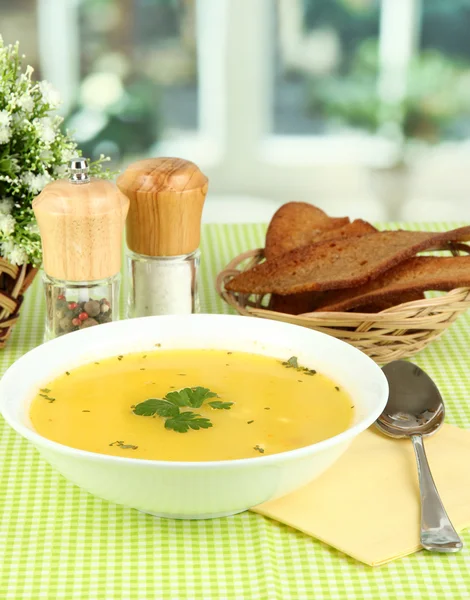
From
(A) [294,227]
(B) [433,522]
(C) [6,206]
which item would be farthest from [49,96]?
(B) [433,522]

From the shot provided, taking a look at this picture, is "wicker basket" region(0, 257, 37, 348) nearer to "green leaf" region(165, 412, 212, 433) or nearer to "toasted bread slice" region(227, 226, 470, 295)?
"toasted bread slice" region(227, 226, 470, 295)

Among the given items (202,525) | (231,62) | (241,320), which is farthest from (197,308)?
(231,62)

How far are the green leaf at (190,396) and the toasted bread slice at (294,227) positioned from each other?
1.80 ft

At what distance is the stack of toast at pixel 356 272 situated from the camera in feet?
4.59

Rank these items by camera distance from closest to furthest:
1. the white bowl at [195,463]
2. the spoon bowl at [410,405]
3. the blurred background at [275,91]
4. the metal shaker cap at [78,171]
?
the white bowl at [195,463] → the spoon bowl at [410,405] → the metal shaker cap at [78,171] → the blurred background at [275,91]

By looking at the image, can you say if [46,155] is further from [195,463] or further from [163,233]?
[195,463]

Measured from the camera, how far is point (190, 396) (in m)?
1.05

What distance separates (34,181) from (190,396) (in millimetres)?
470

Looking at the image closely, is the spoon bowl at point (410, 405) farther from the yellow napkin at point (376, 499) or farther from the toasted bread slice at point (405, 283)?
the toasted bread slice at point (405, 283)

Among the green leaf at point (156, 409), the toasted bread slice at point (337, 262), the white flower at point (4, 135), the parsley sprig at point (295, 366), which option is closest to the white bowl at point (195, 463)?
the parsley sprig at point (295, 366)

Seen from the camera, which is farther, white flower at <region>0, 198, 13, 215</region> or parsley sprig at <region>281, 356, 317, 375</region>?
white flower at <region>0, 198, 13, 215</region>

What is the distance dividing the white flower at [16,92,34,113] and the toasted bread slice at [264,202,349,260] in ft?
1.59

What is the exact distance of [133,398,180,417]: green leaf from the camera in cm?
102

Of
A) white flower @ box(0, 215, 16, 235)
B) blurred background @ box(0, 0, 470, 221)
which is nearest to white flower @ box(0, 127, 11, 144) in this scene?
white flower @ box(0, 215, 16, 235)
